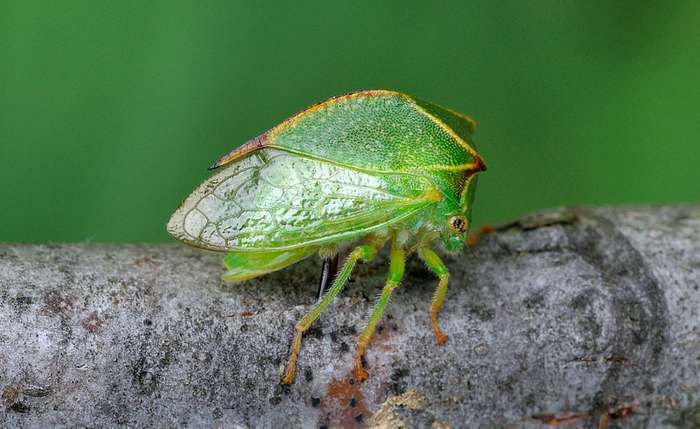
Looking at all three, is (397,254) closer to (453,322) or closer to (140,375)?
(453,322)

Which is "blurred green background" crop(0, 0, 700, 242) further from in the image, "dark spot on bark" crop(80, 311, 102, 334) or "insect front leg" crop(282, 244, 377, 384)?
"dark spot on bark" crop(80, 311, 102, 334)

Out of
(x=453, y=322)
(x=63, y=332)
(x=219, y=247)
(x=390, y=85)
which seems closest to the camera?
(x=63, y=332)

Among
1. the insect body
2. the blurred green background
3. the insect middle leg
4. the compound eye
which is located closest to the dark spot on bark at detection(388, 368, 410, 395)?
the insect middle leg

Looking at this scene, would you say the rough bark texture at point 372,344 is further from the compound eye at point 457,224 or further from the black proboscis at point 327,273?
the compound eye at point 457,224

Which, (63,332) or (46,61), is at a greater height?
(46,61)

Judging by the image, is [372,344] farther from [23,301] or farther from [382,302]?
[23,301]

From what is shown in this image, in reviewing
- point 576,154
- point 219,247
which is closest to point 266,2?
point 219,247

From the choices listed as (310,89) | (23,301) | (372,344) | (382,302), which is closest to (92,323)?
(23,301)
